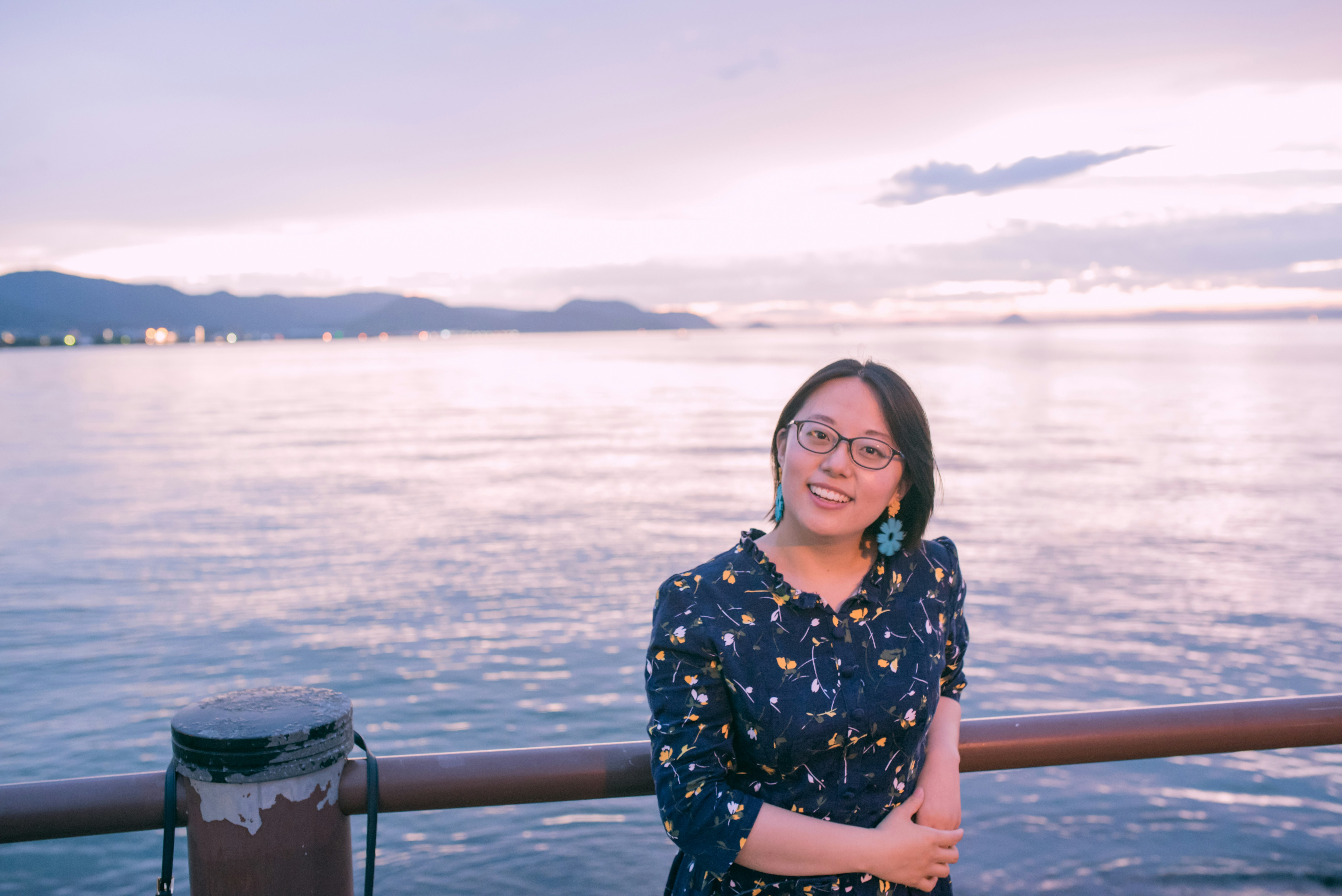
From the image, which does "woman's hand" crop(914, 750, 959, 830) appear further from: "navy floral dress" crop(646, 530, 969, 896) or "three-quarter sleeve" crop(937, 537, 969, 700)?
"three-quarter sleeve" crop(937, 537, 969, 700)

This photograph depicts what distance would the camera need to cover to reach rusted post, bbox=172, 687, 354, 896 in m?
2.12

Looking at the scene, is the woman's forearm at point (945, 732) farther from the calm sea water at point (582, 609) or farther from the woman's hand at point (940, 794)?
the calm sea water at point (582, 609)

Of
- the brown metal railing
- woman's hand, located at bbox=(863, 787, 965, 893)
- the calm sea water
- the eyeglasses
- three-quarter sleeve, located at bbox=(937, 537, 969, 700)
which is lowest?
the calm sea water

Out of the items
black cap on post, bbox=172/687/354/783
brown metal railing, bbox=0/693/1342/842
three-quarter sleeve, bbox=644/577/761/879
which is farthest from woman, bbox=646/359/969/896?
black cap on post, bbox=172/687/354/783

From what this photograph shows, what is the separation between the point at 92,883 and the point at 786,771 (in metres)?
8.18

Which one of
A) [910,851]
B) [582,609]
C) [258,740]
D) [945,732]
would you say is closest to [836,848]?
[910,851]

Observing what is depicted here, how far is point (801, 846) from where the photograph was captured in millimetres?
2027

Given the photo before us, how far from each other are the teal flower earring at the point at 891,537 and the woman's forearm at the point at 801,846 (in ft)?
2.00

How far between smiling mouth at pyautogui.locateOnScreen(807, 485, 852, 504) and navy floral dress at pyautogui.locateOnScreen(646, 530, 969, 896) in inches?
7.2

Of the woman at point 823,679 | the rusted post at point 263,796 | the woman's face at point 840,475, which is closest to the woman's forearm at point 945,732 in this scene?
the woman at point 823,679

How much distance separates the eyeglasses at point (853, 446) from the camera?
2227mm

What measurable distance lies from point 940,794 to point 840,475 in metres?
0.75

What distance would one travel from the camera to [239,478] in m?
29.0

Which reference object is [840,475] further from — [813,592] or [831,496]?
[813,592]
